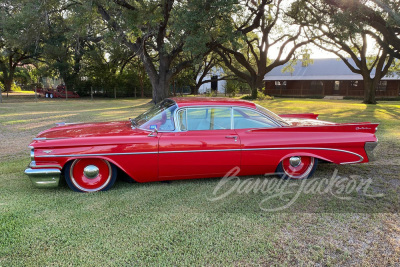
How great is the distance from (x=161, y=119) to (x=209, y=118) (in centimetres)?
74

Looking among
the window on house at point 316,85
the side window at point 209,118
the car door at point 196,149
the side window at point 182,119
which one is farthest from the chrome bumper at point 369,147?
the window on house at point 316,85

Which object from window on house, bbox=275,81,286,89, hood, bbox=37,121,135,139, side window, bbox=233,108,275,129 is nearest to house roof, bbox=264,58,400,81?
window on house, bbox=275,81,286,89

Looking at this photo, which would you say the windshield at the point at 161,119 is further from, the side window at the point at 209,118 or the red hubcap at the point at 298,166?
the red hubcap at the point at 298,166

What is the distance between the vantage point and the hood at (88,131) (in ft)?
13.0

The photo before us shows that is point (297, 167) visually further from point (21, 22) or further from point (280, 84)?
point (280, 84)

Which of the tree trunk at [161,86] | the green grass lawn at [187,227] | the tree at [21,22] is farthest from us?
the tree trunk at [161,86]

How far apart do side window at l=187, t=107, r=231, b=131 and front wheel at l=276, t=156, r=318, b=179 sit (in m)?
1.07

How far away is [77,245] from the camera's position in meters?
2.69

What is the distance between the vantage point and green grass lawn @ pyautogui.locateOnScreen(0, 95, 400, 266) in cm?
255

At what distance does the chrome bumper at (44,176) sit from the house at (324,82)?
38.1 m

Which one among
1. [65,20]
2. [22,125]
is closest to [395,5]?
[22,125]

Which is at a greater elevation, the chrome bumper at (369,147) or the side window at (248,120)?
the side window at (248,120)

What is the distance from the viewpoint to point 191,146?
12.9 ft

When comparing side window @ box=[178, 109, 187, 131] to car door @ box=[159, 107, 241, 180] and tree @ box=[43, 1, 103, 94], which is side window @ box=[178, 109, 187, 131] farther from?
tree @ box=[43, 1, 103, 94]
